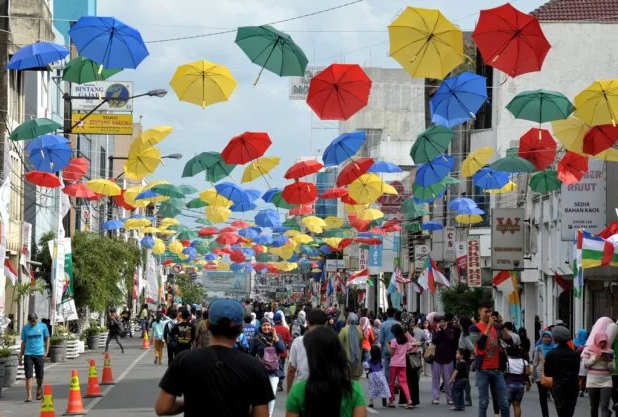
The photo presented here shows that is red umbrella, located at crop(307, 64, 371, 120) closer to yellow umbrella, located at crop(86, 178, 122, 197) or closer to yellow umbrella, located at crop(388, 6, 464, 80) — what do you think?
yellow umbrella, located at crop(388, 6, 464, 80)

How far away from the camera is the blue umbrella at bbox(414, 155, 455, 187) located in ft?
108

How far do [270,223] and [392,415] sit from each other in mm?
31898

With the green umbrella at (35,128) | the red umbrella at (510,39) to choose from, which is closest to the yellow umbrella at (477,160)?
the green umbrella at (35,128)

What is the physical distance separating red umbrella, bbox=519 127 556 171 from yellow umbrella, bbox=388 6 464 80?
933 cm

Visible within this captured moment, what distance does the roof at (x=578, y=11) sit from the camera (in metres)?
55.8

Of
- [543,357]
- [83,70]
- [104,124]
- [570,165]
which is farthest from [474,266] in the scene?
[83,70]

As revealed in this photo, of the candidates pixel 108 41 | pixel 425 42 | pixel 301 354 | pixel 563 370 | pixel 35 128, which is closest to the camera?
pixel 301 354

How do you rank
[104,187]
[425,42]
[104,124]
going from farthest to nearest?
[104,124] → [104,187] → [425,42]

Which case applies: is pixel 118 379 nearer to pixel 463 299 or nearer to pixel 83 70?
pixel 83 70

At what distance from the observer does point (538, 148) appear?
30.3 metres

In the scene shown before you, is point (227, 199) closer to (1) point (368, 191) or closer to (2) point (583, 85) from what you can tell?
(1) point (368, 191)

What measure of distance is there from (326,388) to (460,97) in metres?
17.6

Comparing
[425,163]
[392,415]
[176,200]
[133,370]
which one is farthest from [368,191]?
[392,415]

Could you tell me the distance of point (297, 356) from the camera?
13898mm
